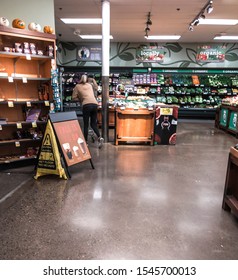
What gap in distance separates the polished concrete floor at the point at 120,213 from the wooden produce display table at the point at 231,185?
0.47 feet

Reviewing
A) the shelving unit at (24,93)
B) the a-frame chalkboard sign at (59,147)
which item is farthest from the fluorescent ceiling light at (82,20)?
the a-frame chalkboard sign at (59,147)

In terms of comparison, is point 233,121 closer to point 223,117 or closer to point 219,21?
point 223,117

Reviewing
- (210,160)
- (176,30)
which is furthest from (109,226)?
(176,30)

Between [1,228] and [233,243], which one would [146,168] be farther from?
[1,228]

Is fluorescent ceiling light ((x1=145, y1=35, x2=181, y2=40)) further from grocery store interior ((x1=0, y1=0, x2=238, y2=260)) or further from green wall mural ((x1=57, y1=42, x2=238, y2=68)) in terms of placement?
green wall mural ((x1=57, y1=42, x2=238, y2=68))

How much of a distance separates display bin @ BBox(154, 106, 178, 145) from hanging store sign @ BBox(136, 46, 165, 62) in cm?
585

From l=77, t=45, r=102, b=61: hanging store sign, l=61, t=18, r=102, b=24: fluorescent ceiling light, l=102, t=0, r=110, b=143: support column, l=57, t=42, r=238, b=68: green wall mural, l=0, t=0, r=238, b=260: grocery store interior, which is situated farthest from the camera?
l=77, t=45, r=102, b=61: hanging store sign

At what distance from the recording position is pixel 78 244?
7.03 feet

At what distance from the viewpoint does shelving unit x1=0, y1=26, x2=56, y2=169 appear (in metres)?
4.03

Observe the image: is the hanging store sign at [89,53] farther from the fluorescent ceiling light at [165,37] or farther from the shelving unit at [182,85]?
the fluorescent ceiling light at [165,37]

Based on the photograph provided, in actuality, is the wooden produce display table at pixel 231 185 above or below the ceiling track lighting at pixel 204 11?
below

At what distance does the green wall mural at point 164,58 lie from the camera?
10.7m

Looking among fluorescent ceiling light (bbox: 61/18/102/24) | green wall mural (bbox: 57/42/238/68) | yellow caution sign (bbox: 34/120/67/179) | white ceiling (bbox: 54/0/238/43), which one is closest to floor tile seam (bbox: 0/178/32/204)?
yellow caution sign (bbox: 34/120/67/179)
